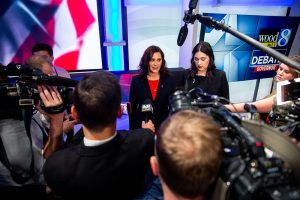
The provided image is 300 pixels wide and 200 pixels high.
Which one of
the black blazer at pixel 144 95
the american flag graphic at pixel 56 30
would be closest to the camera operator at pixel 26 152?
the black blazer at pixel 144 95

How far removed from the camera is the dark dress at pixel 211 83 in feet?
8.30

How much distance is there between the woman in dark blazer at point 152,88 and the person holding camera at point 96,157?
54.3 inches

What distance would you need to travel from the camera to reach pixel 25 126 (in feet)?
4.06

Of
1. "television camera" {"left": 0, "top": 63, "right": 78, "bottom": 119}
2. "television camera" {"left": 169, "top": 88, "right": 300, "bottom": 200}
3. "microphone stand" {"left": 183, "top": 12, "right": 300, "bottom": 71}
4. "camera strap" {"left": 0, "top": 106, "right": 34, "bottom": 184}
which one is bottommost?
"camera strap" {"left": 0, "top": 106, "right": 34, "bottom": 184}

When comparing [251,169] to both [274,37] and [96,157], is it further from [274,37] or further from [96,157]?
[274,37]

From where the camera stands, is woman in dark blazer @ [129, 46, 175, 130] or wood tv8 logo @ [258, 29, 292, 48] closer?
woman in dark blazer @ [129, 46, 175, 130]

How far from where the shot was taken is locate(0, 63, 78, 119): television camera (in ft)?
3.82

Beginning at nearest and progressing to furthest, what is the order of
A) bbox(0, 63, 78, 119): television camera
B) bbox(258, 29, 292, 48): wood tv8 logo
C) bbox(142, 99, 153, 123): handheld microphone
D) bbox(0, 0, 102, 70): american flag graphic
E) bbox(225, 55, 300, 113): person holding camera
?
1. bbox(0, 63, 78, 119): television camera
2. bbox(225, 55, 300, 113): person holding camera
3. bbox(142, 99, 153, 123): handheld microphone
4. bbox(0, 0, 102, 70): american flag graphic
5. bbox(258, 29, 292, 48): wood tv8 logo

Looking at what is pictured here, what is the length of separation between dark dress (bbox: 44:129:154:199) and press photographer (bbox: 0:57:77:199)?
266mm

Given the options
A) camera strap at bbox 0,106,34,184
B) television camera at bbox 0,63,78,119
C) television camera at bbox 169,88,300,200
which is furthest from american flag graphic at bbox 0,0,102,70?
television camera at bbox 169,88,300,200

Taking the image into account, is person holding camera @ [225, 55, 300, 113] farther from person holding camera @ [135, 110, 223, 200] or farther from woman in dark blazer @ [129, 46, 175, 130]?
woman in dark blazer @ [129, 46, 175, 130]

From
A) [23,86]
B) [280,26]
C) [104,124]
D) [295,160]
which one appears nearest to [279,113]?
[295,160]

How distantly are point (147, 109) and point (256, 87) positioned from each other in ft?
10.6

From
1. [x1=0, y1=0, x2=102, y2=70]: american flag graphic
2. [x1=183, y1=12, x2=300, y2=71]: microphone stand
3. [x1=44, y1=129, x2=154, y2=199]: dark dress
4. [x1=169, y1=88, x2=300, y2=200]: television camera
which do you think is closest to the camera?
[x1=169, y1=88, x2=300, y2=200]: television camera
